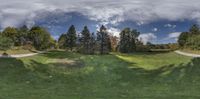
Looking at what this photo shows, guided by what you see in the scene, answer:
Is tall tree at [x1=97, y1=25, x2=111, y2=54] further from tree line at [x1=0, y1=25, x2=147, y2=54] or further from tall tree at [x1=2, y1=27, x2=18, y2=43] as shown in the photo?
tall tree at [x1=2, y1=27, x2=18, y2=43]

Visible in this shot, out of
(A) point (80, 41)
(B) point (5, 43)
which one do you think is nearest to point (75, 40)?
(A) point (80, 41)

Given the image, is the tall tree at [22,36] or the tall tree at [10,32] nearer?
the tall tree at [22,36]

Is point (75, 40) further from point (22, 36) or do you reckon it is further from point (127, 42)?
point (22, 36)

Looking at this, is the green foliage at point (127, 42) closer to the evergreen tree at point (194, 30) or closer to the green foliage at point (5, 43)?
the evergreen tree at point (194, 30)

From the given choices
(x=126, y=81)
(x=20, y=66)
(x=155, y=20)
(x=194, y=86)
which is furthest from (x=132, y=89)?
(x=20, y=66)

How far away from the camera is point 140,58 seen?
87.9ft

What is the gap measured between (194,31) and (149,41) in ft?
9.92

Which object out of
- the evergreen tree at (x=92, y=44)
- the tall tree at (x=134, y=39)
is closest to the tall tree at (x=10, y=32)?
the evergreen tree at (x=92, y=44)

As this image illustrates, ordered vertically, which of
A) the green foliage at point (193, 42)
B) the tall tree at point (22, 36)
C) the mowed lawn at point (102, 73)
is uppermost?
the tall tree at point (22, 36)

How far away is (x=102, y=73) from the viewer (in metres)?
26.9

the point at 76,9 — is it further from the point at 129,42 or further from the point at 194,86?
the point at 194,86

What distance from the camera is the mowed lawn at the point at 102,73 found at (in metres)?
24.6

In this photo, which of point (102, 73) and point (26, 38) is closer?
point (26, 38)

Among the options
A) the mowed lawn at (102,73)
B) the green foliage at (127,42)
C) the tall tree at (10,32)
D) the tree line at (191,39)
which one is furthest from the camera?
the tall tree at (10,32)
